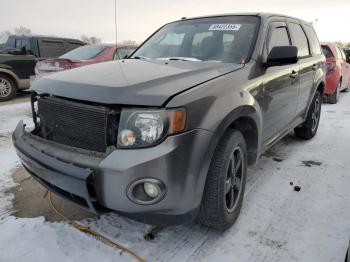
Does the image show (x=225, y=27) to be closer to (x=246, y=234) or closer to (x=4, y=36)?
(x=246, y=234)

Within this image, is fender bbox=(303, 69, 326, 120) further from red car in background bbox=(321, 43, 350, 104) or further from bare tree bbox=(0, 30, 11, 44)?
bare tree bbox=(0, 30, 11, 44)

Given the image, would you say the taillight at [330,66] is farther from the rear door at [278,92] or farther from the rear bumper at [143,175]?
the rear bumper at [143,175]

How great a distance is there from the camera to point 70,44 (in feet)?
35.2

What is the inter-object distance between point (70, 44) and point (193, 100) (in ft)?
31.6

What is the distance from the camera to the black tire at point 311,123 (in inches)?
201

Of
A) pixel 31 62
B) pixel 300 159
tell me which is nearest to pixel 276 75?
pixel 300 159

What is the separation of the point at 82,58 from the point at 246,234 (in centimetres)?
583

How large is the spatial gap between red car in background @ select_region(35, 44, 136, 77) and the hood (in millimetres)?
4385

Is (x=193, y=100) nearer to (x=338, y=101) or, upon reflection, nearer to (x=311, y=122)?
(x=311, y=122)

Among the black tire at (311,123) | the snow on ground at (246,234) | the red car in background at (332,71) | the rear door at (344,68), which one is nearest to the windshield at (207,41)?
the snow on ground at (246,234)

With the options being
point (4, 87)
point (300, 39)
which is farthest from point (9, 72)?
point (300, 39)

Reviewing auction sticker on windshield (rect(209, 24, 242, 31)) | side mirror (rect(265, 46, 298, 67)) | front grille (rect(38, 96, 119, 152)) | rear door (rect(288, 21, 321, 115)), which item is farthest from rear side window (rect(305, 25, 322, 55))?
front grille (rect(38, 96, 119, 152))

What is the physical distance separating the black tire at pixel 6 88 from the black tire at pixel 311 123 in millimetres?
7283

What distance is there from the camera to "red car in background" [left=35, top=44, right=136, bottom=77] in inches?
276
